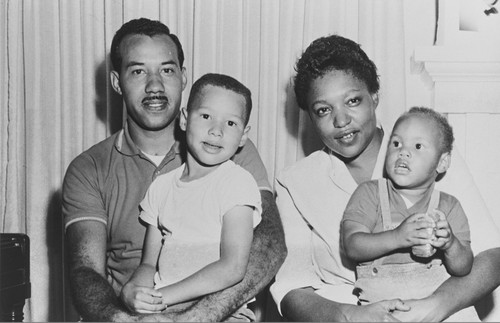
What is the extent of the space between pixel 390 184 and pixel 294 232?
377 millimetres

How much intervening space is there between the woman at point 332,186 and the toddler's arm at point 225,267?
28cm

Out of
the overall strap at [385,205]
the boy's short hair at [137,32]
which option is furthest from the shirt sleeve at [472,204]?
the boy's short hair at [137,32]

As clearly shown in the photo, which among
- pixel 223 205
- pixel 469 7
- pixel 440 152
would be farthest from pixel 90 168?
pixel 469 7

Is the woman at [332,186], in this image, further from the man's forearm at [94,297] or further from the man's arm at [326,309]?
the man's forearm at [94,297]

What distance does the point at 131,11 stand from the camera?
2689 millimetres

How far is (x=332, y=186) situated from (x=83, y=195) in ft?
2.57

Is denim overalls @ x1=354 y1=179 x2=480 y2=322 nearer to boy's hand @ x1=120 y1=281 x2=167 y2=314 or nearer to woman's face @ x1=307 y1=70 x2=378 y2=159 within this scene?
woman's face @ x1=307 y1=70 x2=378 y2=159

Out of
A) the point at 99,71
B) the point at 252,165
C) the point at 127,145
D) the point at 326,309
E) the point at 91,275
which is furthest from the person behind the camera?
the point at 99,71

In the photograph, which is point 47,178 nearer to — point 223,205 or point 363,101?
point 223,205

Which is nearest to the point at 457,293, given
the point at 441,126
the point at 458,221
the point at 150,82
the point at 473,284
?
the point at 473,284

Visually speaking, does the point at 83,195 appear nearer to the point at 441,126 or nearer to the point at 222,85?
the point at 222,85

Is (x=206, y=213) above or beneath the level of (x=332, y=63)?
beneath

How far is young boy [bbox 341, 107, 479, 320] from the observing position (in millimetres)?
1670

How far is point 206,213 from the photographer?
1752 mm
